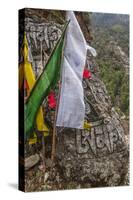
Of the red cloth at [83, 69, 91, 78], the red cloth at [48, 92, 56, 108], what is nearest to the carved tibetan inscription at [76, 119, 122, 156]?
the red cloth at [48, 92, 56, 108]

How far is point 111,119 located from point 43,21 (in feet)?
5.44

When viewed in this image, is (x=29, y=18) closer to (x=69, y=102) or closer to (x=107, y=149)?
(x=69, y=102)

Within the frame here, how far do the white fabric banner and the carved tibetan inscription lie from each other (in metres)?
0.16

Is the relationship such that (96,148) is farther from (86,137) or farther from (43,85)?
(43,85)

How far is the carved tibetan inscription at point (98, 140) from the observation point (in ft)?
34.4

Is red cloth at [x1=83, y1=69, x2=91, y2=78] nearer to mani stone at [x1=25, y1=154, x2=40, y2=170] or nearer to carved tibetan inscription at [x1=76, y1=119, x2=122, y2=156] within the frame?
carved tibetan inscription at [x1=76, y1=119, x2=122, y2=156]

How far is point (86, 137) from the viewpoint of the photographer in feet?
34.5

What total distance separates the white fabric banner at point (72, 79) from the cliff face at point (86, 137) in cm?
9

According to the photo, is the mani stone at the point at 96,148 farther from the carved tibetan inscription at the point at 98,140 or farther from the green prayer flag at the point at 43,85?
the green prayer flag at the point at 43,85

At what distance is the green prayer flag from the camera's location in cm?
1009

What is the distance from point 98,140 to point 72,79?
3.00 ft

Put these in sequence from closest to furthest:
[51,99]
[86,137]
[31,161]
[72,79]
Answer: [31,161] < [51,99] < [72,79] < [86,137]

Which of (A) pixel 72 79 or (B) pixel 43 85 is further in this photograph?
(A) pixel 72 79

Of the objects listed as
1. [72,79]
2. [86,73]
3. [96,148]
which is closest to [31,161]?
[96,148]
